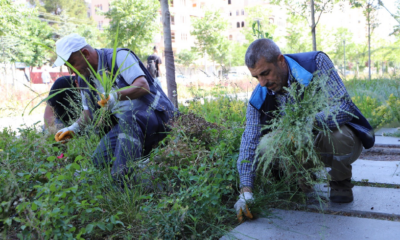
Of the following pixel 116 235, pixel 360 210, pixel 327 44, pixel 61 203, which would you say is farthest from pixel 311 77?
pixel 327 44

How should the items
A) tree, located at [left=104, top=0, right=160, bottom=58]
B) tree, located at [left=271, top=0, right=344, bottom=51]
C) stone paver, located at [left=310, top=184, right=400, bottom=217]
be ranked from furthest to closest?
1. tree, located at [left=104, top=0, right=160, bottom=58]
2. tree, located at [left=271, top=0, right=344, bottom=51]
3. stone paver, located at [left=310, top=184, right=400, bottom=217]

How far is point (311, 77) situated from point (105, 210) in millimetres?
1507

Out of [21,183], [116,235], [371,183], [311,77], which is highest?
[311,77]

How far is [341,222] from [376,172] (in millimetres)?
1307

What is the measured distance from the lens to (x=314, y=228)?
196cm

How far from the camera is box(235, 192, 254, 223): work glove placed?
2068 mm

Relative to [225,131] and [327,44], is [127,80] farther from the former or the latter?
[327,44]

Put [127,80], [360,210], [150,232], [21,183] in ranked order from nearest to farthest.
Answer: [150,232] < [21,183] < [360,210] < [127,80]

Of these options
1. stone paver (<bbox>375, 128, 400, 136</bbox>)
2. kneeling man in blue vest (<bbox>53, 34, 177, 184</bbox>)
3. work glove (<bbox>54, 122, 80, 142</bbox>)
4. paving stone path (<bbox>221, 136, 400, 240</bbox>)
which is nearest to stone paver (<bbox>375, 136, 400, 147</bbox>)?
stone paver (<bbox>375, 128, 400, 136</bbox>)

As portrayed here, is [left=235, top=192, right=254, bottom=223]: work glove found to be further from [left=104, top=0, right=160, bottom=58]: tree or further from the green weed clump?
[left=104, top=0, right=160, bottom=58]: tree

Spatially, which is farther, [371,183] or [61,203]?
[371,183]

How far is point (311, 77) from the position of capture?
2270 millimetres

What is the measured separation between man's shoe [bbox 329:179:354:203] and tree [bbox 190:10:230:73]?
103ft

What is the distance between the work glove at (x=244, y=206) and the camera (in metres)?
2.07
